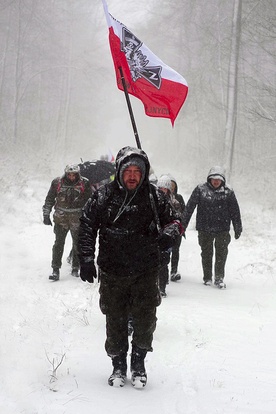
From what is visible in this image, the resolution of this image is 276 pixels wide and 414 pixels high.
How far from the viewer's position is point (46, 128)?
31.9 metres

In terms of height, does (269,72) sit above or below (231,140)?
above

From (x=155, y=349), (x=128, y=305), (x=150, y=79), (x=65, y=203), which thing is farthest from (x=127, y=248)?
(x=65, y=203)

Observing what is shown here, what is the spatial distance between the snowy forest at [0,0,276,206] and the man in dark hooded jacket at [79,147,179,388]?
12586 millimetres

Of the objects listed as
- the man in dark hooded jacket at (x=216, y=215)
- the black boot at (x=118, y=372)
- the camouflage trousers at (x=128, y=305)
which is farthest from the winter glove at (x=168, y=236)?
the man in dark hooded jacket at (x=216, y=215)

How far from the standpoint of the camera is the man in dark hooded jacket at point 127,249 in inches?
148

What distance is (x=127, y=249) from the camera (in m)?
3.79

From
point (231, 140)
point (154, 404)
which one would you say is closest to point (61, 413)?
point (154, 404)

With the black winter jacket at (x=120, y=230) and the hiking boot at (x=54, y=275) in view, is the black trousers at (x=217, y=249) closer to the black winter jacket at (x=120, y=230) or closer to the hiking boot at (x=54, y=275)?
the hiking boot at (x=54, y=275)

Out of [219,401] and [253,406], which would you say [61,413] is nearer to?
[219,401]

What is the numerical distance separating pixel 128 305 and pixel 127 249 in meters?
0.56

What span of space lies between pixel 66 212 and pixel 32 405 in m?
4.90

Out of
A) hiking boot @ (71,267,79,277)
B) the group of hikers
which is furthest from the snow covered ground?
the group of hikers

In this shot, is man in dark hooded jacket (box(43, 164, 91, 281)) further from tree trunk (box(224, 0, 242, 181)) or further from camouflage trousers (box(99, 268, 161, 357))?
tree trunk (box(224, 0, 242, 181))

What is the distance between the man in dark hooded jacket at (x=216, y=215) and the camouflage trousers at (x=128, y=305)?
431cm
